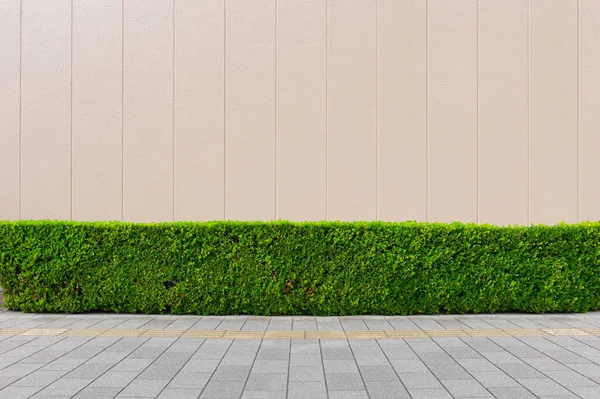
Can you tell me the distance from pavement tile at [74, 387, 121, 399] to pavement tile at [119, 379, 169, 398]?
8 cm

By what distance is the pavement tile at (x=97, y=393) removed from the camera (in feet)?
12.4

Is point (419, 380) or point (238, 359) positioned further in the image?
point (238, 359)

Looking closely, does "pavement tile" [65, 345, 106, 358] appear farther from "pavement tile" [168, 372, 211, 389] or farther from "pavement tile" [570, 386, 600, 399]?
"pavement tile" [570, 386, 600, 399]

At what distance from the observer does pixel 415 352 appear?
5.05 metres

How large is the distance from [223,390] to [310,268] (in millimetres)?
3048

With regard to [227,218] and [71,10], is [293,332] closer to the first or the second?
[227,218]

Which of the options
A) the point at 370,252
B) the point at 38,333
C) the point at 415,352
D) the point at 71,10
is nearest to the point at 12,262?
the point at 38,333

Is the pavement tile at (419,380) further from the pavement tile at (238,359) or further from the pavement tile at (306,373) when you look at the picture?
the pavement tile at (238,359)

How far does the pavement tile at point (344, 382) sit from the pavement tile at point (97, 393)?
1.94m

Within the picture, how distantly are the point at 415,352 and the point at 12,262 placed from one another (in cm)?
639

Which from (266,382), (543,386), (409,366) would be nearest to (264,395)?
(266,382)

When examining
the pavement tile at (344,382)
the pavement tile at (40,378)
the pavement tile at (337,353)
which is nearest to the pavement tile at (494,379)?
the pavement tile at (344,382)

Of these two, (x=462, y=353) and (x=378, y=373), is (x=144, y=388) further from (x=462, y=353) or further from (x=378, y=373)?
(x=462, y=353)

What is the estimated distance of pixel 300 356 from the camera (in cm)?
493
